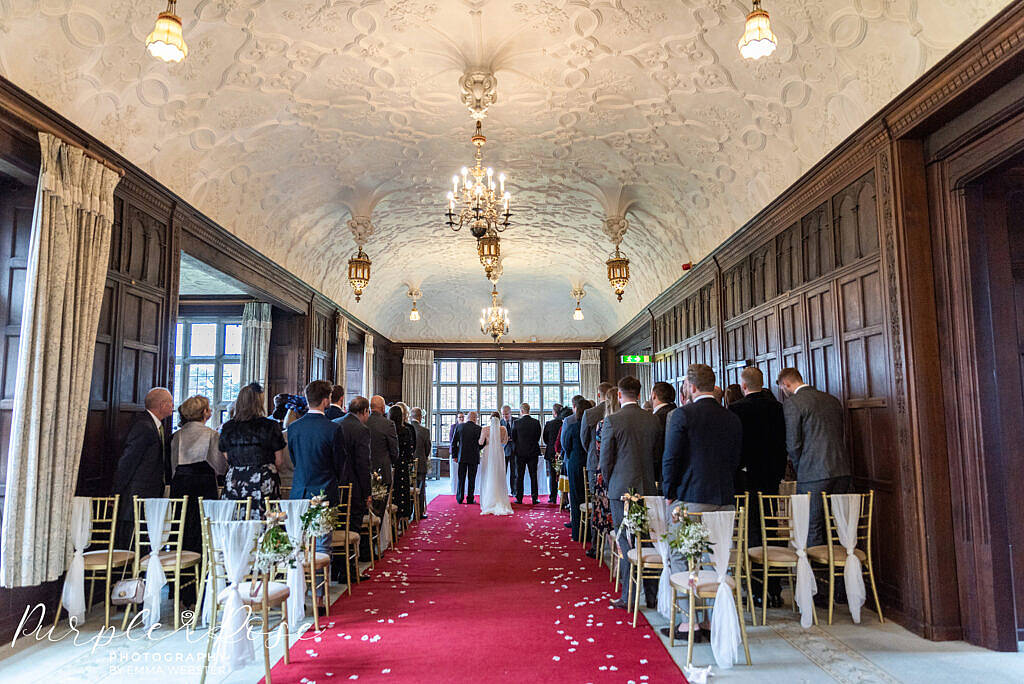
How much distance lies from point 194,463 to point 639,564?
3.38 meters

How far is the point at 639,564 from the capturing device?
4.63 m

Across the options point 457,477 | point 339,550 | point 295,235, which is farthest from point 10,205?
point 457,477

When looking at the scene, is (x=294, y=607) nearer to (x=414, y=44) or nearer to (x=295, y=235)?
(x=414, y=44)

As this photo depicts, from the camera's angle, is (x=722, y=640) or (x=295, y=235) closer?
(x=722, y=640)

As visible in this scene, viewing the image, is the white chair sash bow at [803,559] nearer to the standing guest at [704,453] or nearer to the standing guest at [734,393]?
the standing guest at [704,453]

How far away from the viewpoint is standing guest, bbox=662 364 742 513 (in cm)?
442

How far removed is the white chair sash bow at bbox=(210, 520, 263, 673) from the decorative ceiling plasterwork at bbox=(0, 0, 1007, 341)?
3.14 meters

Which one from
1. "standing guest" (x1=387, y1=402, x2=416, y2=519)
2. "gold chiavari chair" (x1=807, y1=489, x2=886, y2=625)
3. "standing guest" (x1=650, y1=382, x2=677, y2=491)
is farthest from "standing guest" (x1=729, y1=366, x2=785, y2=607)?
"standing guest" (x1=387, y1=402, x2=416, y2=519)

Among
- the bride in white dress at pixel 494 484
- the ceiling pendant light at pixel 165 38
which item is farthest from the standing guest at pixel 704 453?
the bride in white dress at pixel 494 484

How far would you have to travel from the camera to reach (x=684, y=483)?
14.8 ft

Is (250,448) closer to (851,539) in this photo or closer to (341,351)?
(851,539)

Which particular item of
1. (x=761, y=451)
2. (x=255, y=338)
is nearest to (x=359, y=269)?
(x=255, y=338)

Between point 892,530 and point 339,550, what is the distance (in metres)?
4.48

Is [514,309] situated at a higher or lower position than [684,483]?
higher
